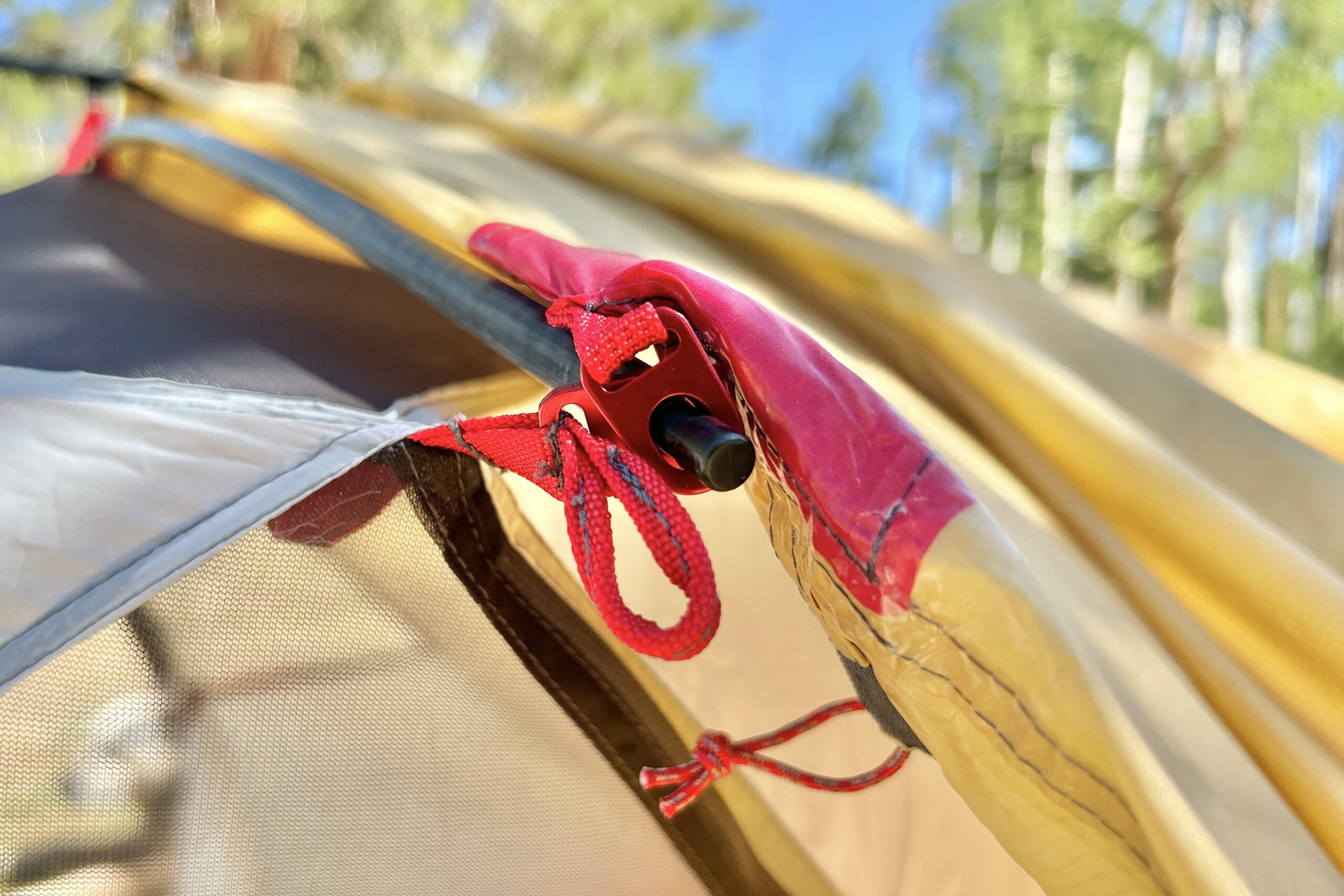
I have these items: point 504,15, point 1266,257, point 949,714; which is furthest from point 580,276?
point 1266,257

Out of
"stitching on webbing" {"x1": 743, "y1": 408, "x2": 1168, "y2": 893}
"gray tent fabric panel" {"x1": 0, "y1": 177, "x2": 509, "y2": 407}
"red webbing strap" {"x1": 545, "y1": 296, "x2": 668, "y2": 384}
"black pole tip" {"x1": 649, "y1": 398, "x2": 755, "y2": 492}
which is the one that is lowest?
"stitching on webbing" {"x1": 743, "y1": 408, "x2": 1168, "y2": 893}

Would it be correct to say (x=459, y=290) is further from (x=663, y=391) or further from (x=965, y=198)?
(x=965, y=198)

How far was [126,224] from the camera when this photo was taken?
0.86 metres

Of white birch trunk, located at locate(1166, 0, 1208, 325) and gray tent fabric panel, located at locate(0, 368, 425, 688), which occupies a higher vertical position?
white birch trunk, located at locate(1166, 0, 1208, 325)

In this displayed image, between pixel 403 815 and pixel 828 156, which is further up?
pixel 828 156

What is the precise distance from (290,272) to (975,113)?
1097 cm

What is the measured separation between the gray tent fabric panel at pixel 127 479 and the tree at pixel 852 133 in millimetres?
16635

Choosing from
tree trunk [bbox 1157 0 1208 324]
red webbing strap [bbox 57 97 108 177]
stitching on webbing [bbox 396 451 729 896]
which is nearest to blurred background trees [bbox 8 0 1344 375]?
tree trunk [bbox 1157 0 1208 324]

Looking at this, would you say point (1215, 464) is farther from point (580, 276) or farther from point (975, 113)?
point (975, 113)

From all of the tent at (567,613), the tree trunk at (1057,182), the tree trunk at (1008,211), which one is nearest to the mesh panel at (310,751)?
the tent at (567,613)

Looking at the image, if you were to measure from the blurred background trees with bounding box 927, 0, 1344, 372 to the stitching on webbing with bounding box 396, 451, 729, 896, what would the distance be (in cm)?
681

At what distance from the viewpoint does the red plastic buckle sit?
1.33 feet

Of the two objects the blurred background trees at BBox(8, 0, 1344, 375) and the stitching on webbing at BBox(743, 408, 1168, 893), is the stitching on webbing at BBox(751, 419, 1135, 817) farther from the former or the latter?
the blurred background trees at BBox(8, 0, 1344, 375)

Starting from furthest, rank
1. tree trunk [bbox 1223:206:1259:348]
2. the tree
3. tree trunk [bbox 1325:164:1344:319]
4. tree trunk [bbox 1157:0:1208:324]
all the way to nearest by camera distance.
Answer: the tree
tree trunk [bbox 1325:164:1344:319]
tree trunk [bbox 1223:206:1259:348]
tree trunk [bbox 1157:0:1208:324]
